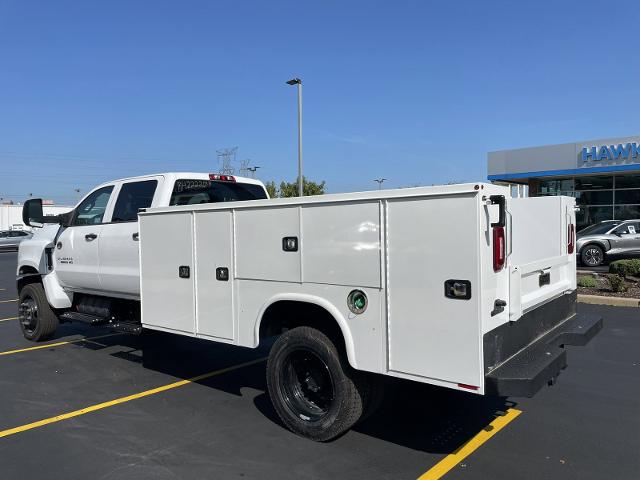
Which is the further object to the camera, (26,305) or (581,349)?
(26,305)

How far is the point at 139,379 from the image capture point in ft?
20.3

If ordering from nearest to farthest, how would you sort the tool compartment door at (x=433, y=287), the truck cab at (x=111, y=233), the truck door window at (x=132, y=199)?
the tool compartment door at (x=433, y=287), the truck cab at (x=111, y=233), the truck door window at (x=132, y=199)

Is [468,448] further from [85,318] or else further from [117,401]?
[85,318]

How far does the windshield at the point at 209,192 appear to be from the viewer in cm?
638

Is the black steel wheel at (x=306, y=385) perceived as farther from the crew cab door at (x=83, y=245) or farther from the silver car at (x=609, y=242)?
the silver car at (x=609, y=242)

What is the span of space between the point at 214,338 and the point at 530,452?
9.19 ft

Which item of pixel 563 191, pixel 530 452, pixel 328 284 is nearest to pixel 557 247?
pixel 530 452

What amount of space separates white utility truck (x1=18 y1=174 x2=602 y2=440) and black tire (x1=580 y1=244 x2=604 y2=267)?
1362 centimetres

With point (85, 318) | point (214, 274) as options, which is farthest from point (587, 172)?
point (214, 274)

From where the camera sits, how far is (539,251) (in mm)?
4391

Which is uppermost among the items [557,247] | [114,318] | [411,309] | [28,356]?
[557,247]

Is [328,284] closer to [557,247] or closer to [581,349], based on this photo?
[557,247]

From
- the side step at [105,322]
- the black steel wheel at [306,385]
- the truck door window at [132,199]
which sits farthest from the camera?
the truck door window at [132,199]

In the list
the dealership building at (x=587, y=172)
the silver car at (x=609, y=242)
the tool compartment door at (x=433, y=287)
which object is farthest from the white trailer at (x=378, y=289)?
the dealership building at (x=587, y=172)
